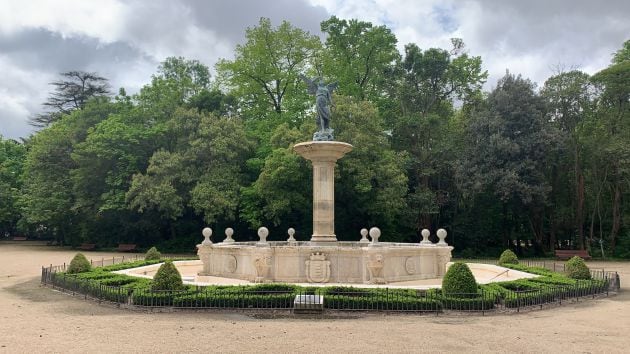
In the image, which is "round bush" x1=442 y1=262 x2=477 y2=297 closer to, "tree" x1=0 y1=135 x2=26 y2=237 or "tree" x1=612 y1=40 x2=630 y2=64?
"tree" x1=612 y1=40 x2=630 y2=64

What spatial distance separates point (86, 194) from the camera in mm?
44938

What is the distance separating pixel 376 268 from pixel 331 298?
442 cm

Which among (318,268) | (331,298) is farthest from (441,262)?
(331,298)

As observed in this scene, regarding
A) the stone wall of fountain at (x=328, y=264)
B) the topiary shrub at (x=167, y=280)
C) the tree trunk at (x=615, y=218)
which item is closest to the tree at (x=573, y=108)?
the tree trunk at (x=615, y=218)

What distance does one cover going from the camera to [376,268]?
19703 millimetres

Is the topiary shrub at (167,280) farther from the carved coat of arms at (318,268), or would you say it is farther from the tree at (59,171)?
the tree at (59,171)

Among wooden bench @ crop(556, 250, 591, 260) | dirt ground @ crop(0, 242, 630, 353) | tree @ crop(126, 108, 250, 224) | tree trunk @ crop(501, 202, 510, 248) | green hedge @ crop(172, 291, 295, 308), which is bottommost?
dirt ground @ crop(0, 242, 630, 353)

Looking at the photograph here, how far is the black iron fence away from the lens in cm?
1556

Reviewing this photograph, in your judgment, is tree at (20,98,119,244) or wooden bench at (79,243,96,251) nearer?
tree at (20,98,119,244)

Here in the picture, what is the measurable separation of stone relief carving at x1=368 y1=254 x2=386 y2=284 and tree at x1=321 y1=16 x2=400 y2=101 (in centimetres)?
2896

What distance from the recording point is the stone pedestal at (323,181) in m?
24.0

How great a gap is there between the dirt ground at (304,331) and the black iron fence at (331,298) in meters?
0.52

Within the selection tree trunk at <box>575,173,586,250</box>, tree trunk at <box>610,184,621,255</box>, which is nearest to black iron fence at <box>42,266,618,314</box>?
tree trunk at <box>575,173,586,250</box>

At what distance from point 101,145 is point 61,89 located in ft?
90.9
